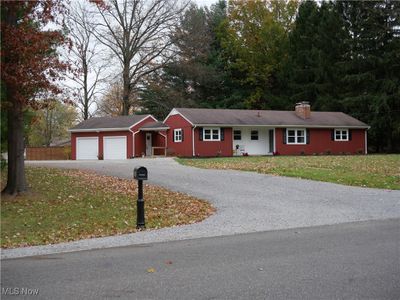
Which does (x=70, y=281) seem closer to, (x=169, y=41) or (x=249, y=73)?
(x=169, y=41)

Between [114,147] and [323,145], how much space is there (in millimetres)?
18412

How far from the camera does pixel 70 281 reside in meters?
5.75

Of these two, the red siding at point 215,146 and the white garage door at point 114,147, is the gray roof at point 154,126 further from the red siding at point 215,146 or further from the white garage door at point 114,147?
the red siding at point 215,146

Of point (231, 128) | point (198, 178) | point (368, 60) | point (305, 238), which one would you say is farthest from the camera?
point (368, 60)

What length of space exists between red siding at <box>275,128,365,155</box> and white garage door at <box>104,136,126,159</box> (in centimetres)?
1311

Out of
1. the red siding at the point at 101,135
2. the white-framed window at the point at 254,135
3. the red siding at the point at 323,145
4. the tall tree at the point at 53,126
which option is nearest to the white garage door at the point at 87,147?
the red siding at the point at 101,135

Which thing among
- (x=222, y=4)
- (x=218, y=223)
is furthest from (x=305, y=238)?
(x=222, y=4)

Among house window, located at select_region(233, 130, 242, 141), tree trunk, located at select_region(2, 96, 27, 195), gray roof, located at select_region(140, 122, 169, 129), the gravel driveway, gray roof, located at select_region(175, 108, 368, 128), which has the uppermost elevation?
gray roof, located at select_region(175, 108, 368, 128)

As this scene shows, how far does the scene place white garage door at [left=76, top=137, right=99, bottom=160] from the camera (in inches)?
1636

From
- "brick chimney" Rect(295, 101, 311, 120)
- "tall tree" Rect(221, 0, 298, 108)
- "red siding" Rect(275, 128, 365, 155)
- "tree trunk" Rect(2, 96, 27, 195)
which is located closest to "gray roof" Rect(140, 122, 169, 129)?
"red siding" Rect(275, 128, 365, 155)

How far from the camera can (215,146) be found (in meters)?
37.5

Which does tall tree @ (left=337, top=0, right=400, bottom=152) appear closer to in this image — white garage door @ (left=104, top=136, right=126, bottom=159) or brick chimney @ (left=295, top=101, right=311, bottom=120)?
brick chimney @ (left=295, top=101, right=311, bottom=120)

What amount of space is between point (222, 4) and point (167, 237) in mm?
59303

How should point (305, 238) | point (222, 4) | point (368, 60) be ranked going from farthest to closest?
point (222, 4)
point (368, 60)
point (305, 238)
